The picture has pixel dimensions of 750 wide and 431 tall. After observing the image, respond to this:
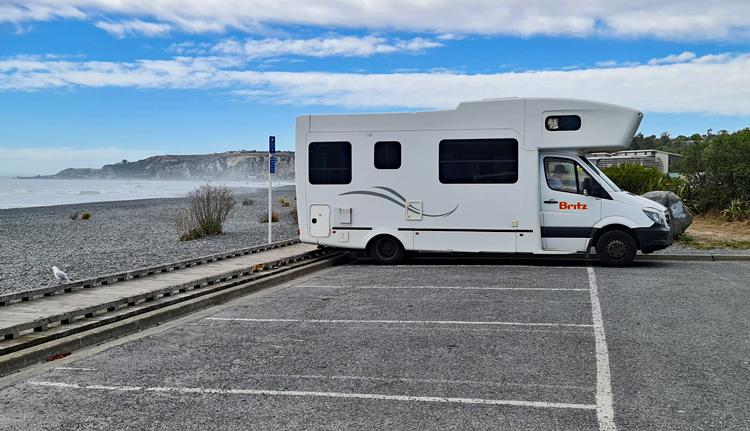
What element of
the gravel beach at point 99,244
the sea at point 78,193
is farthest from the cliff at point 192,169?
the gravel beach at point 99,244

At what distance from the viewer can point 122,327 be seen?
24.4 ft

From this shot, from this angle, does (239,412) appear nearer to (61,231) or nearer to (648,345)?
(648,345)

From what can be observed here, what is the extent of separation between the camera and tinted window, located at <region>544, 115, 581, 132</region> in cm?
1270

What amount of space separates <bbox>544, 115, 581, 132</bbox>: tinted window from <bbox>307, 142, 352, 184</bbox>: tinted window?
12.7 ft

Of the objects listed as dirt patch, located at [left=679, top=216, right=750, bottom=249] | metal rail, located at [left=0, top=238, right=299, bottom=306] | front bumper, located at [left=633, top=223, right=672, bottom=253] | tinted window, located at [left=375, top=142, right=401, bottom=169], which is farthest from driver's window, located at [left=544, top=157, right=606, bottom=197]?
metal rail, located at [left=0, top=238, right=299, bottom=306]

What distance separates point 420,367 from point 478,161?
761cm

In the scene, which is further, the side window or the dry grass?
the dry grass

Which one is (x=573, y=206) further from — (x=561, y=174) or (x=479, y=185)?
(x=479, y=185)

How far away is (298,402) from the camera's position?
202 inches

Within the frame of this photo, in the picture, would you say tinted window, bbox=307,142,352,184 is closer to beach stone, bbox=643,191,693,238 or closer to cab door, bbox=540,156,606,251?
cab door, bbox=540,156,606,251

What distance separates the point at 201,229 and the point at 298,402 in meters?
15.3

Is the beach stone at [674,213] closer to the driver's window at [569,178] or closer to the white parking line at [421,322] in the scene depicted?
the driver's window at [569,178]

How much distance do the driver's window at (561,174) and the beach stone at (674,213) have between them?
4973 mm

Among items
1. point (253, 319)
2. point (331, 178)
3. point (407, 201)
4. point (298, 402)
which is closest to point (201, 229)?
point (331, 178)
